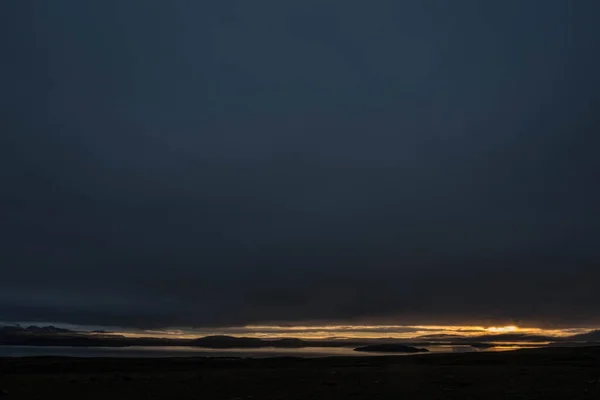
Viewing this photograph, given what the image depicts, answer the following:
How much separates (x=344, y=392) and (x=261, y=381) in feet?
21.7

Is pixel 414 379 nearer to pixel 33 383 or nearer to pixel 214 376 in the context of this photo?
pixel 214 376

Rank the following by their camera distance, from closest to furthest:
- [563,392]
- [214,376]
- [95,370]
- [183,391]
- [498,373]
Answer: [563,392] < [183,391] < [498,373] < [214,376] < [95,370]

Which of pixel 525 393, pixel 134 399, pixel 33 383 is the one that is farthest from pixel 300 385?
pixel 33 383

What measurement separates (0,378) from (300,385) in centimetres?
1967

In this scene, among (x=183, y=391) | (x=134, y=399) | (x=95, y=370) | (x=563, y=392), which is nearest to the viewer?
(x=563, y=392)

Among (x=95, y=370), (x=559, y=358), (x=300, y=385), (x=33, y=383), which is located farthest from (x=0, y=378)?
(x=559, y=358)

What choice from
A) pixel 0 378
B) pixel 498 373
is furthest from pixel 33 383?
pixel 498 373

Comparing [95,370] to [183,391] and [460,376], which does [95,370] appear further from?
[460,376]

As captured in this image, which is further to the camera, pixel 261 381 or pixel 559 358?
pixel 559 358

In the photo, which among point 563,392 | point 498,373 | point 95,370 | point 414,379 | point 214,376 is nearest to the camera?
point 563,392

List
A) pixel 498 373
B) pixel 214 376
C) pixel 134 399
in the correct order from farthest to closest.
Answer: pixel 214 376 < pixel 498 373 < pixel 134 399

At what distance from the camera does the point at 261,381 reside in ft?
94.8

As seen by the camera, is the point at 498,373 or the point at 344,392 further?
the point at 498,373

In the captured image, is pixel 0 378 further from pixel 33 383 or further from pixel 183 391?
pixel 183 391
